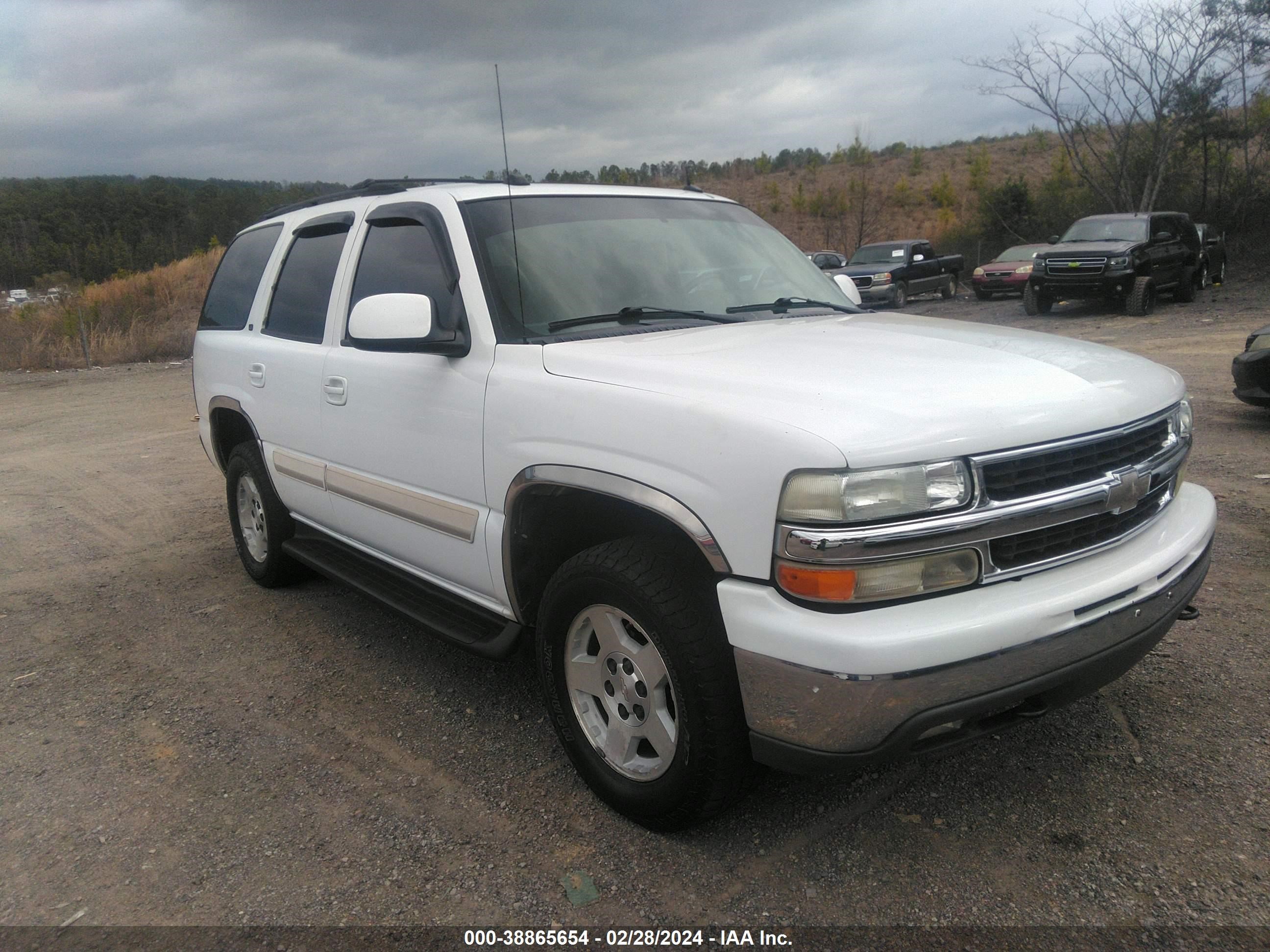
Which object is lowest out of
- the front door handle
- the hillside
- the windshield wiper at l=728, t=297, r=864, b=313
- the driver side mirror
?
the front door handle

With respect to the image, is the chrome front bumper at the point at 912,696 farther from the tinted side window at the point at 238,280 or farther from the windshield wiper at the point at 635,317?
the tinted side window at the point at 238,280

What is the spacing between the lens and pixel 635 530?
2.79m

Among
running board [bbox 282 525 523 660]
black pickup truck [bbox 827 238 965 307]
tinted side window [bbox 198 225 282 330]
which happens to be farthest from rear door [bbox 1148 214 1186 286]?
running board [bbox 282 525 523 660]

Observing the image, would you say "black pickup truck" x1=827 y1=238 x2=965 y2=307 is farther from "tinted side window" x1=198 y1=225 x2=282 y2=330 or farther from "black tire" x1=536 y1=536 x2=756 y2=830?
"black tire" x1=536 y1=536 x2=756 y2=830

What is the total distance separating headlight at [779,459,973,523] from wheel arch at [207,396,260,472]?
368cm

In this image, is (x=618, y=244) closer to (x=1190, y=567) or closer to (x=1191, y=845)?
(x=1190, y=567)

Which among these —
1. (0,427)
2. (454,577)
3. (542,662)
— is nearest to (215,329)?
(454,577)

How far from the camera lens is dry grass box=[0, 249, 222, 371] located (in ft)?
65.0

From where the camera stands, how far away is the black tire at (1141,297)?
16.4m

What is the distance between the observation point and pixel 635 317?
124 inches

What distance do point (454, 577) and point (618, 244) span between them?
136 centimetres

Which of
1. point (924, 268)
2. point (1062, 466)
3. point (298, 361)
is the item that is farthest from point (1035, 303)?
point (1062, 466)

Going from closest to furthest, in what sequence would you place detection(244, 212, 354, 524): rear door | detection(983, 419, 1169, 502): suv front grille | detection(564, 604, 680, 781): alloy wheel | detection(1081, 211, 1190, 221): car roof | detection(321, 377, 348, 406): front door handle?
detection(983, 419, 1169, 502): suv front grille < detection(564, 604, 680, 781): alloy wheel < detection(321, 377, 348, 406): front door handle < detection(244, 212, 354, 524): rear door < detection(1081, 211, 1190, 221): car roof

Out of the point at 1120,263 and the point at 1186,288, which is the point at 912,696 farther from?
the point at 1186,288
